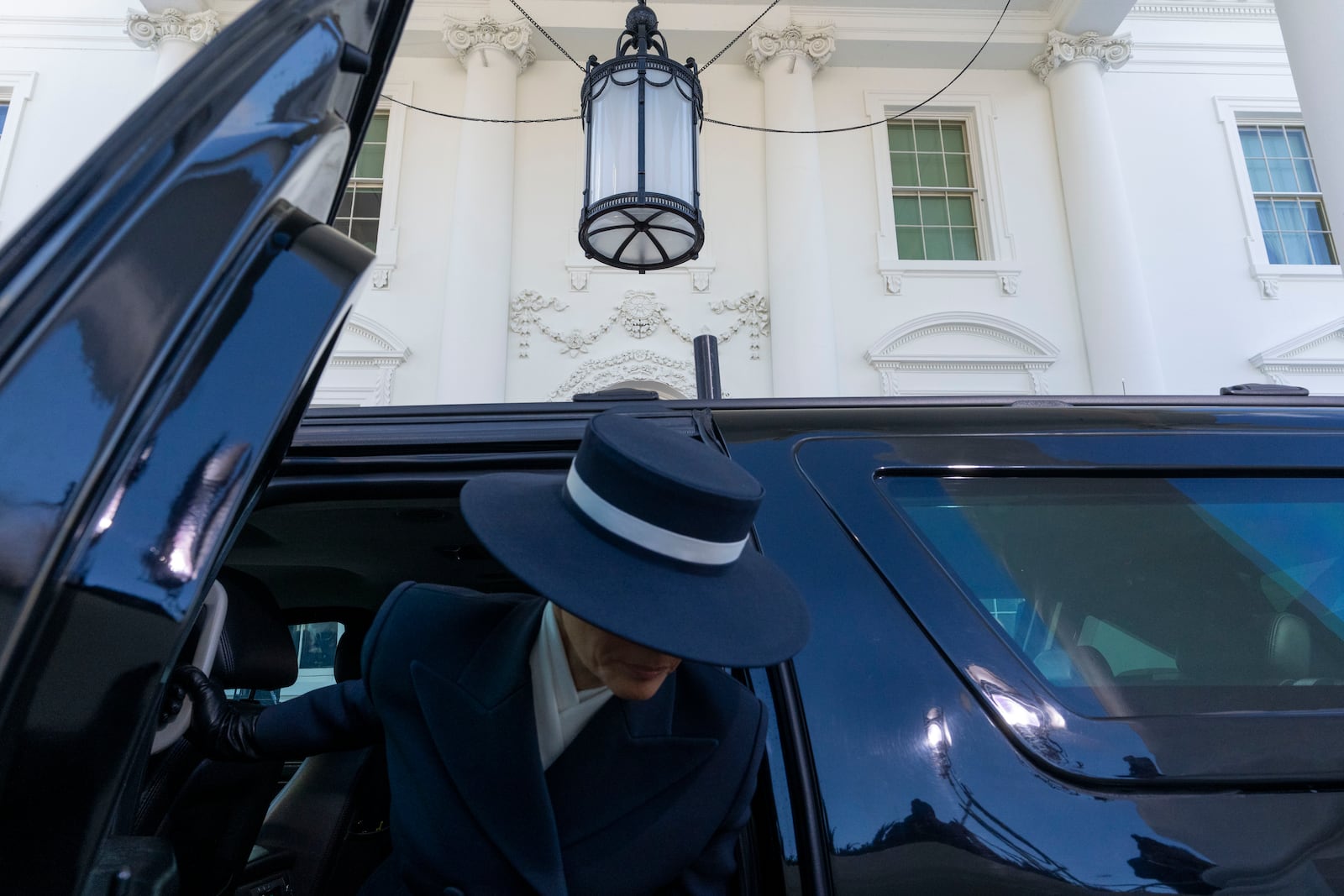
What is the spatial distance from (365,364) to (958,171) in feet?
20.8

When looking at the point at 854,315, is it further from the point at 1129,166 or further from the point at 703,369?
the point at 703,369

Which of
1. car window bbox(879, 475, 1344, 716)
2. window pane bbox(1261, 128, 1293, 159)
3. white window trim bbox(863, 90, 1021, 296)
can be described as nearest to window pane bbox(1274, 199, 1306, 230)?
window pane bbox(1261, 128, 1293, 159)

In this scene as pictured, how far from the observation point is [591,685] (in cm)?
110

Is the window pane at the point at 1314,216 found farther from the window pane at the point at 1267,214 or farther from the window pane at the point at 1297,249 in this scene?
the window pane at the point at 1267,214

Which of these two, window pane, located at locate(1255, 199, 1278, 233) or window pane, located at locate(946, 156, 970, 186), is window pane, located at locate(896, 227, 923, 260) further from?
window pane, located at locate(1255, 199, 1278, 233)

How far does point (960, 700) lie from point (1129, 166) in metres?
9.55

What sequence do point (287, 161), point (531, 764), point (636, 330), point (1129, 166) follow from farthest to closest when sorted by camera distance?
point (1129, 166) < point (636, 330) < point (531, 764) < point (287, 161)

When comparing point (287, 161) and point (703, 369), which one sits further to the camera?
point (703, 369)

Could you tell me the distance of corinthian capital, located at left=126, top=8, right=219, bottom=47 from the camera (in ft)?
27.9

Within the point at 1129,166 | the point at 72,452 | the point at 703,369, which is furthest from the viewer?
the point at 1129,166

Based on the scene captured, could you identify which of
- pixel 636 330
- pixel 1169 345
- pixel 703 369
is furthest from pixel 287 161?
pixel 1169 345

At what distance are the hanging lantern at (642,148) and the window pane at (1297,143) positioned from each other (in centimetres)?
803

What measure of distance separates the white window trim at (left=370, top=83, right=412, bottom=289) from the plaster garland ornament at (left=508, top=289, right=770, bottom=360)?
Answer: 122cm

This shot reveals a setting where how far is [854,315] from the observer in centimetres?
855
